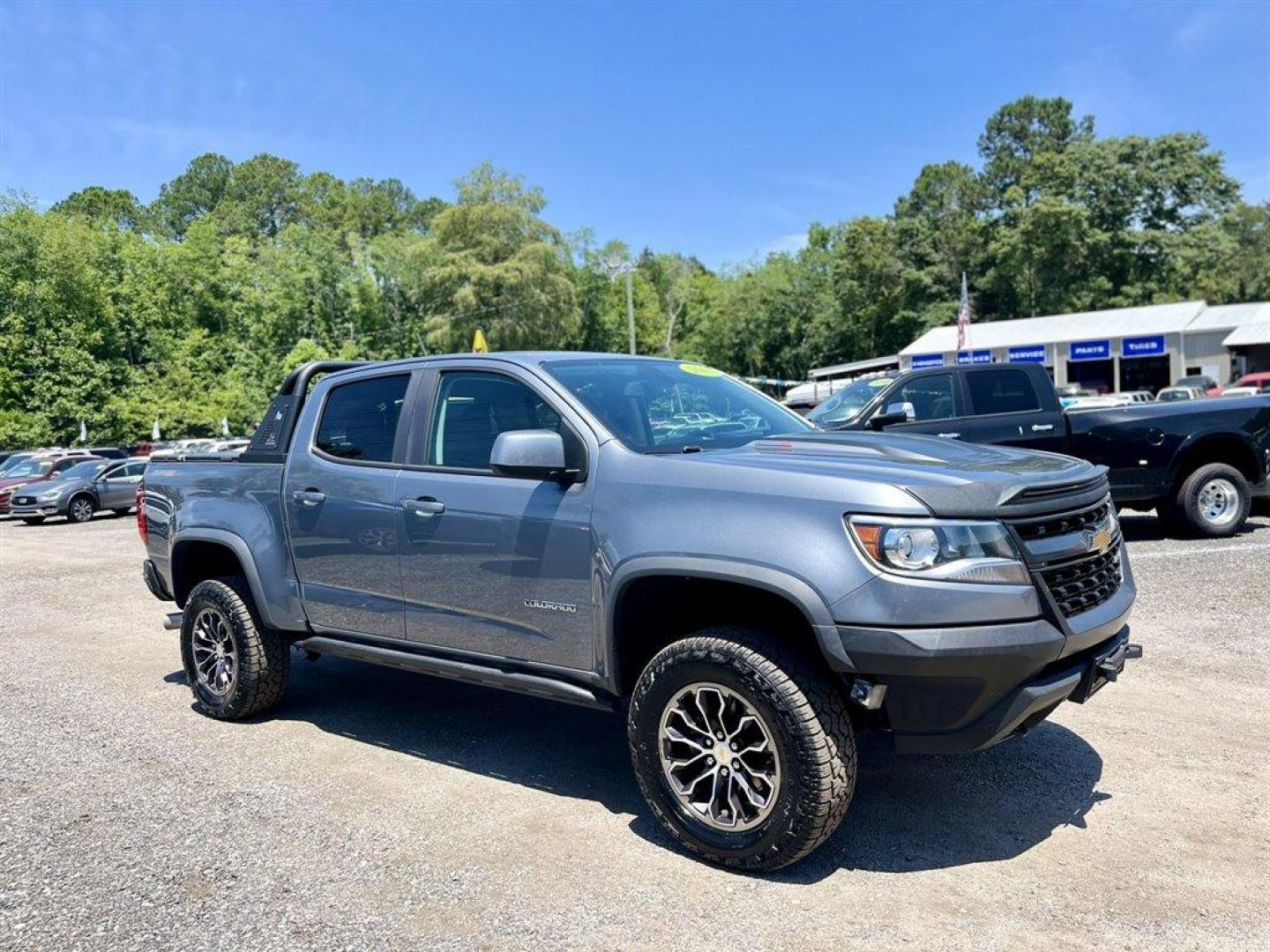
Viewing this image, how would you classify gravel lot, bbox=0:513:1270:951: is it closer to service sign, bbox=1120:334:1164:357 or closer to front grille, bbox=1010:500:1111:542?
front grille, bbox=1010:500:1111:542

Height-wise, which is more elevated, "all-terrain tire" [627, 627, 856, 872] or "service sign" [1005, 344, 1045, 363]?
"service sign" [1005, 344, 1045, 363]

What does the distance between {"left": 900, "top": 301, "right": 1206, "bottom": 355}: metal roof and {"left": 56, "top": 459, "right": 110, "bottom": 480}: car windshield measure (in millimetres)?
37817

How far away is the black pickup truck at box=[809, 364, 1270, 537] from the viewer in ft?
31.3

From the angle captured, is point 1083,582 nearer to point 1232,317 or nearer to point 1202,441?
point 1202,441

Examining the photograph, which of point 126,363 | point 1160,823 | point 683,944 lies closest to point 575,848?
point 683,944

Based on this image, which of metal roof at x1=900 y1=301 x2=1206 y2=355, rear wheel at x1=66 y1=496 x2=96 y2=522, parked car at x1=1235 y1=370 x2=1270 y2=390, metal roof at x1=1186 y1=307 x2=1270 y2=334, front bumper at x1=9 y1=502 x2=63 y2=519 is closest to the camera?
front bumper at x1=9 y1=502 x2=63 y2=519

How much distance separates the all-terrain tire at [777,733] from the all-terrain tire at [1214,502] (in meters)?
7.94

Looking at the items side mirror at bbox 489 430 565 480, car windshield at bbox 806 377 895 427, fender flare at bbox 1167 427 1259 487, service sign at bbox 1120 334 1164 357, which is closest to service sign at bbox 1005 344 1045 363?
service sign at bbox 1120 334 1164 357

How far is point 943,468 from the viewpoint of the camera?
11.5ft

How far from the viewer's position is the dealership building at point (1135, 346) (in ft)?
149

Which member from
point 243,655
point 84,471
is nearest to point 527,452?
point 243,655

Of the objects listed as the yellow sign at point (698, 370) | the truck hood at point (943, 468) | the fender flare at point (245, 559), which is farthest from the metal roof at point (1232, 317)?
the fender flare at point (245, 559)

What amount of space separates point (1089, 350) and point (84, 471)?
43705mm

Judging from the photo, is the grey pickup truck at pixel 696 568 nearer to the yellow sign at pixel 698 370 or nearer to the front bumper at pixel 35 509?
the yellow sign at pixel 698 370
